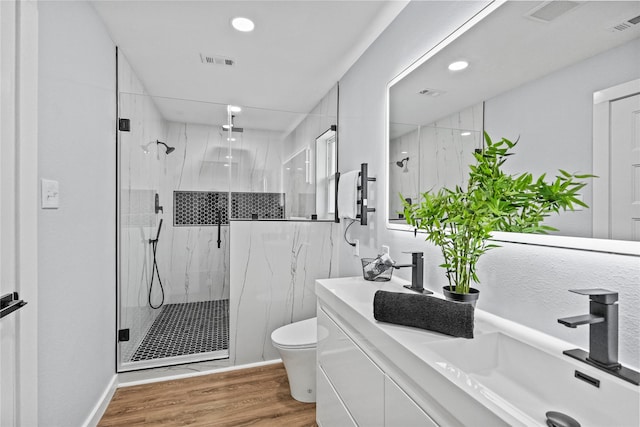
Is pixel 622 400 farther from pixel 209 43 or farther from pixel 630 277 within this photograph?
pixel 209 43

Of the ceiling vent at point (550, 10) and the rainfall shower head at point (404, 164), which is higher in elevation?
the ceiling vent at point (550, 10)

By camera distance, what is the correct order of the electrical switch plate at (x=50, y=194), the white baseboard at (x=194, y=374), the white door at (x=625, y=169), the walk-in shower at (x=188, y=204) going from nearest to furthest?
the white door at (x=625, y=169)
the electrical switch plate at (x=50, y=194)
the white baseboard at (x=194, y=374)
the walk-in shower at (x=188, y=204)

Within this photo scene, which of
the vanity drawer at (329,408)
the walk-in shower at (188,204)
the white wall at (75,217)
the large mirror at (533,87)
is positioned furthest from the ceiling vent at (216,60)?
the vanity drawer at (329,408)

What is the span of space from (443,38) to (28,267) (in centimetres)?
198

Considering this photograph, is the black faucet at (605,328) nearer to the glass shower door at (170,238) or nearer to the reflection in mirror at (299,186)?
the reflection in mirror at (299,186)

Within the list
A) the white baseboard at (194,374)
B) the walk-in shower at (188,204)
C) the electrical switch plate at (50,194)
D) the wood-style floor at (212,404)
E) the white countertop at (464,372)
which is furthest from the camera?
the walk-in shower at (188,204)

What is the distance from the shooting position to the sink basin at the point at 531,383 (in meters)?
0.66

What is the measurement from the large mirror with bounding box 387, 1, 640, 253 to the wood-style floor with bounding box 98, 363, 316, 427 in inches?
64.5

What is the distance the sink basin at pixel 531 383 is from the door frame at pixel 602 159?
14.8 inches

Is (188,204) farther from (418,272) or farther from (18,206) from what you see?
(418,272)

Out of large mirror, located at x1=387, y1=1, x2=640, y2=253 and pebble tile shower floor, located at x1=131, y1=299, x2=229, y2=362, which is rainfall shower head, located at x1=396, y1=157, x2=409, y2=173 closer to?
large mirror, located at x1=387, y1=1, x2=640, y2=253

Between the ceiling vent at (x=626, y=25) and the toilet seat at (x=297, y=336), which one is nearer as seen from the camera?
the ceiling vent at (x=626, y=25)

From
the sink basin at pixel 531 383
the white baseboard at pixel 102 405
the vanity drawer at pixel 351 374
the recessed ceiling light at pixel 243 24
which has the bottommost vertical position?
the white baseboard at pixel 102 405

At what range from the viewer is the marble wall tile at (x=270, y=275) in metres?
2.54
